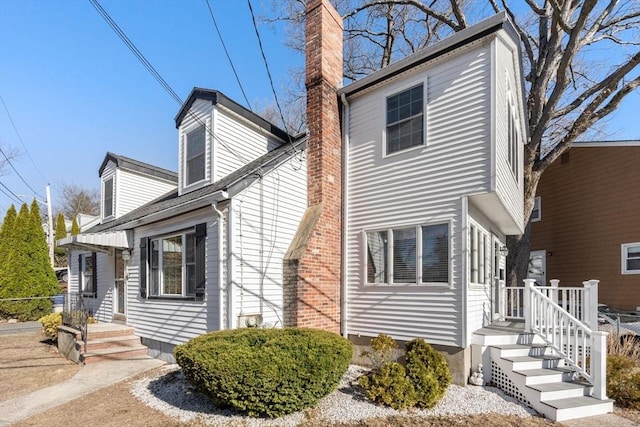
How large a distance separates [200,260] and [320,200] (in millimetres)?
2974

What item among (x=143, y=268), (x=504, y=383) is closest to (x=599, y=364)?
(x=504, y=383)

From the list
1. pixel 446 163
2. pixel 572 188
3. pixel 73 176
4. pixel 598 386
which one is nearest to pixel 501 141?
pixel 446 163

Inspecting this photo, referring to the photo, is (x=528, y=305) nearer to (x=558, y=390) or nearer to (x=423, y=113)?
(x=558, y=390)

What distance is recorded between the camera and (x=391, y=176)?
26.0 feet

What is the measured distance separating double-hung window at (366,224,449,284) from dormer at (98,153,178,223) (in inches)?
345

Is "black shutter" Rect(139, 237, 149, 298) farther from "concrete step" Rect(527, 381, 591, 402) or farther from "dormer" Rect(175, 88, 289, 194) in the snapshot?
"concrete step" Rect(527, 381, 591, 402)

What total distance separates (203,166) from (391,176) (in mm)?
4773

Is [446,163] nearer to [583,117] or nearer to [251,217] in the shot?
[251,217]

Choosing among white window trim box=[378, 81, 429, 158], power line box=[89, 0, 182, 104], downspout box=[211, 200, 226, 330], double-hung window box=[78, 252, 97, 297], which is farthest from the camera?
double-hung window box=[78, 252, 97, 297]

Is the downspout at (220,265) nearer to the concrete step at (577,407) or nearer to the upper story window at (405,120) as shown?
the upper story window at (405,120)

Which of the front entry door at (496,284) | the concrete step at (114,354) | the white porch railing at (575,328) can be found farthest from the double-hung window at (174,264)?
the front entry door at (496,284)

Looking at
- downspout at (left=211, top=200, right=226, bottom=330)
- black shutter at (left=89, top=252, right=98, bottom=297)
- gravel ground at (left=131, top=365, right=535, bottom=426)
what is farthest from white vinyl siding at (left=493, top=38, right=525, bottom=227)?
black shutter at (left=89, top=252, right=98, bottom=297)

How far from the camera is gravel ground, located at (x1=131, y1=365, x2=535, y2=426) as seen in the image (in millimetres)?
4996

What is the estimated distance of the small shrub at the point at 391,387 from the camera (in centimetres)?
538
